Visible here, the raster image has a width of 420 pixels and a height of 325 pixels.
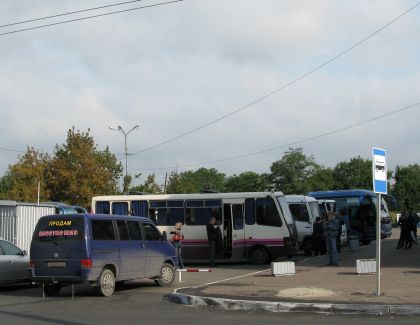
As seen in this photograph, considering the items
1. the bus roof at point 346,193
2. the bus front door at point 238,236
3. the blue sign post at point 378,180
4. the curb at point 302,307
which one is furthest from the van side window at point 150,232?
the bus roof at point 346,193

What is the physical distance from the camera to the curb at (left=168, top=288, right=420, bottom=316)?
36.9ft

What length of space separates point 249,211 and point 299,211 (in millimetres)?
6012

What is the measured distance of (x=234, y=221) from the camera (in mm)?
25766

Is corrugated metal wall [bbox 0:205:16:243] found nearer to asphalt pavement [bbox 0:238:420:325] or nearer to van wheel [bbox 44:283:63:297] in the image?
asphalt pavement [bbox 0:238:420:325]

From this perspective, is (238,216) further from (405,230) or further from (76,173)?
(76,173)

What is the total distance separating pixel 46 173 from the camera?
5219 centimetres

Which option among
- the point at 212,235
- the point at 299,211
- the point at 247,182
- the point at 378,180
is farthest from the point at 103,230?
the point at 247,182

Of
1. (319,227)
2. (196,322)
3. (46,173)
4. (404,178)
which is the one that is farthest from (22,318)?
(404,178)

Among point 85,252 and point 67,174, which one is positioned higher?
point 67,174

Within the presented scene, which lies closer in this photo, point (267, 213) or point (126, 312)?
point (126, 312)

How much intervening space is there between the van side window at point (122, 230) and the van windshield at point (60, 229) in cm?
132

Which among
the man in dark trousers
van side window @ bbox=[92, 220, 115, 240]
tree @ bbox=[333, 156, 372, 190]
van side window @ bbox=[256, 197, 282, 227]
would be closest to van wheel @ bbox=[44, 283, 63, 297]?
van side window @ bbox=[92, 220, 115, 240]

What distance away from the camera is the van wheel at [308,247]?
29.2 m

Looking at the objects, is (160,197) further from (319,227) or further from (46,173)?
(46,173)
